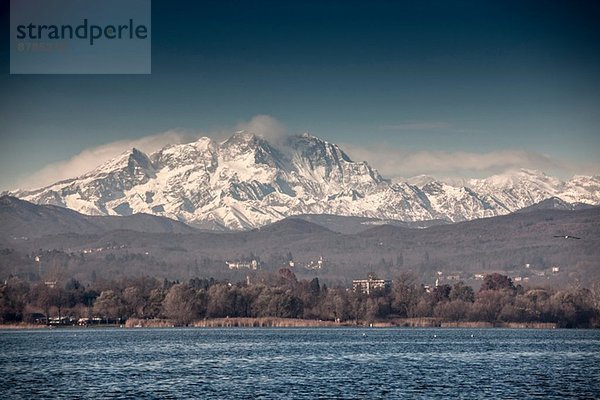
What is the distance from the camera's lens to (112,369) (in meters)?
109

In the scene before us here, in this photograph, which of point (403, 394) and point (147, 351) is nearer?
point (403, 394)

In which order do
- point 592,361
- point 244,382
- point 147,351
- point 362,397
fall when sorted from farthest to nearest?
point 147,351
point 592,361
point 244,382
point 362,397

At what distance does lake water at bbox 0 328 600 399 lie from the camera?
86188 millimetres

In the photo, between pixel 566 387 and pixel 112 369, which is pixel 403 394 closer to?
pixel 566 387

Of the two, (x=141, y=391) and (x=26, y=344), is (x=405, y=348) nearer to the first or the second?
(x=26, y=344)

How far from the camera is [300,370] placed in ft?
353

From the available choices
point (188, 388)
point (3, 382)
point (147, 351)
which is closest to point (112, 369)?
point (3, 382)

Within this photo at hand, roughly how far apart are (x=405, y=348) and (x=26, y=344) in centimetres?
5817

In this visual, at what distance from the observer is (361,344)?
162m

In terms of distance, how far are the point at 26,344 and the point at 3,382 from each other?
242 feet

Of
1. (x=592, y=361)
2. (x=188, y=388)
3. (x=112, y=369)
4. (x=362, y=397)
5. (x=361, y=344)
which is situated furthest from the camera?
(x=361, y=344)

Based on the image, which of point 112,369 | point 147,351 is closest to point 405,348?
point 147,351

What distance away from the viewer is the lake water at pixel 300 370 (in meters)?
86.2

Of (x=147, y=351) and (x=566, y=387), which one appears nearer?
(x=566, y=387)
